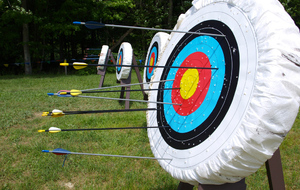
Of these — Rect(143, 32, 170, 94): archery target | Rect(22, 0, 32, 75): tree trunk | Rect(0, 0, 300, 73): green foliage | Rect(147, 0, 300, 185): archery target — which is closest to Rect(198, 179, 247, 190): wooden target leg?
Rect(147, 0, 300, 185): archery target

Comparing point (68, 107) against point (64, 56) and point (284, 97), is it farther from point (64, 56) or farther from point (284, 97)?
point (64, 56)

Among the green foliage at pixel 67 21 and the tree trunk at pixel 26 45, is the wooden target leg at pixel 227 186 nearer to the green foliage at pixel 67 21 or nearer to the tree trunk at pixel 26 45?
the green foliage at pixel 67 21

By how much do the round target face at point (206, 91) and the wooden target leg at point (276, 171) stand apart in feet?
1.22

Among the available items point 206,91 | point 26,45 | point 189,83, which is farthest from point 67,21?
point 206,91

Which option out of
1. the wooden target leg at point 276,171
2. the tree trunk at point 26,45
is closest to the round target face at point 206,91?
the wooden target leg at point 276,171

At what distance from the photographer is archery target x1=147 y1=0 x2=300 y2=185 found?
746 millimetres

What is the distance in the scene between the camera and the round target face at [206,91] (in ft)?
2.94

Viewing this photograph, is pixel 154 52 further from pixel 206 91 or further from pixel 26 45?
pixel 26 45

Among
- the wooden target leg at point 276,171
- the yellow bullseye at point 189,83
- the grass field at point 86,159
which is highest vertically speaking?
the yellow bullseye at point 189,83

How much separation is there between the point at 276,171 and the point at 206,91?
51 cm

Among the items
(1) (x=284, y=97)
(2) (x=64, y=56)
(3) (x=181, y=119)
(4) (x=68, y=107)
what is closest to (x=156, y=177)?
(3) (x=181, y=119)

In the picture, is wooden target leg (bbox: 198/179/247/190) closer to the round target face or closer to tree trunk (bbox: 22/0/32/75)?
the round target face

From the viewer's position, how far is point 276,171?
1.10m

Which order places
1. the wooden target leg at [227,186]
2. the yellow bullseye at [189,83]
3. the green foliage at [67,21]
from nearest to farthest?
1. the wooden target leg at [227,186]
2. the yellow bullseye at [189,83]
3. the green foliage at [67,21]
